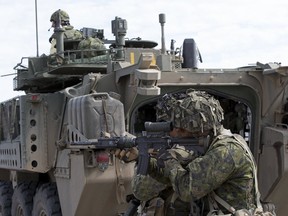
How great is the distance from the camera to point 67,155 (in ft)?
20.7

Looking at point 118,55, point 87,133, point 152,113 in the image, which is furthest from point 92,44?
point 87,133

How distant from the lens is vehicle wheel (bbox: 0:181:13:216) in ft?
28.1

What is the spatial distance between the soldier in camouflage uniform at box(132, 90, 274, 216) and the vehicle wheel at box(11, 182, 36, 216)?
396 centimetres

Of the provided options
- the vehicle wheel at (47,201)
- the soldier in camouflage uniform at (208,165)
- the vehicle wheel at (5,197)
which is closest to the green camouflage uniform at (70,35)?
the vehicle wheel at (5,197)

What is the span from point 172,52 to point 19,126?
104 inches

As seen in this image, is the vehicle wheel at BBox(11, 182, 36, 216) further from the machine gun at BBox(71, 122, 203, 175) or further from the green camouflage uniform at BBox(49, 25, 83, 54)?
the machine gun at BBox(71, 122, 203, 175)

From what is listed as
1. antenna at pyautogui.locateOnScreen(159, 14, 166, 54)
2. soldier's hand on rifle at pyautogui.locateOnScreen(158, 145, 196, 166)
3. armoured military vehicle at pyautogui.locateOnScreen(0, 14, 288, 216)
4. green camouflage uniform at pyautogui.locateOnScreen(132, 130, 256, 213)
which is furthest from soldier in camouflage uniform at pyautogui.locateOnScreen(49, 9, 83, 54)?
green camouflage uniform at pyautogui.locateOnScreen(132, 130, 256, 213)

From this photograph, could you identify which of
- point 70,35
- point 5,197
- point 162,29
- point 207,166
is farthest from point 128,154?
point 70,35

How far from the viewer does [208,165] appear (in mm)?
3654

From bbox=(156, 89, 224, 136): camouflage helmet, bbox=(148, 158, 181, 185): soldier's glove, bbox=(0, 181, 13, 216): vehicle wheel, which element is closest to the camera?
bbox=(156, 89, 224, 136): camouflage helmet

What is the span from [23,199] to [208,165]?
15.0ft

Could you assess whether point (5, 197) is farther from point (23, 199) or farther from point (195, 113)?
point (195, 113)

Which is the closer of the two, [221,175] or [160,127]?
[221,175]

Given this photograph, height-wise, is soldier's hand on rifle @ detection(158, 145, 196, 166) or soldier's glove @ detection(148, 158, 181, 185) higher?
soldier's hand on rifle @ detection(158, 145, 196, 166)
